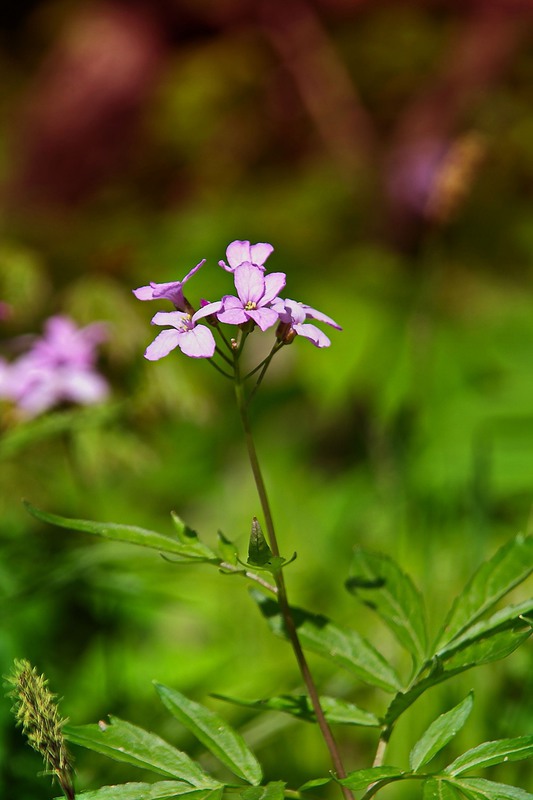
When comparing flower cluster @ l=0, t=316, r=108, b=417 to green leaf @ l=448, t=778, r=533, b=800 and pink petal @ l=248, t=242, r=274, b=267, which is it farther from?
green leaf @ l=448, t=778, r=533, b=800

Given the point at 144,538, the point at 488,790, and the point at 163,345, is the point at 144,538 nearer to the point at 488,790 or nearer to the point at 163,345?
the point at 163,345

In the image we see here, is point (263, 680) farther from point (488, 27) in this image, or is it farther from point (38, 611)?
Answer: point (488, 27)

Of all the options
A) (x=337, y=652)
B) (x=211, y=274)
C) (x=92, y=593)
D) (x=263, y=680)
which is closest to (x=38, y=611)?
(x=92, y=593)

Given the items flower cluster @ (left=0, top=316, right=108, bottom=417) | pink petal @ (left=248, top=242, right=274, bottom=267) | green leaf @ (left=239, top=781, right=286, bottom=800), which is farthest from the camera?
flower cluster @ (left=0, top=316, right=108, bottom=417)

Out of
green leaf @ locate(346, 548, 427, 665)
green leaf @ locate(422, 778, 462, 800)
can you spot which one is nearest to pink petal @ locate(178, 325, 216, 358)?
green leaf @ locate(346, 548, 427, 665)

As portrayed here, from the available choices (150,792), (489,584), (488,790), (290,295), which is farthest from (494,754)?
(290,295)

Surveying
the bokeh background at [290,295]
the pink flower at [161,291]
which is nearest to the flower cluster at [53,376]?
the bokeh background at [290,295]

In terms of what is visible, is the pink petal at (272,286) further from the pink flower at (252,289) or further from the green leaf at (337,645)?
the green leaf at (337,645)
